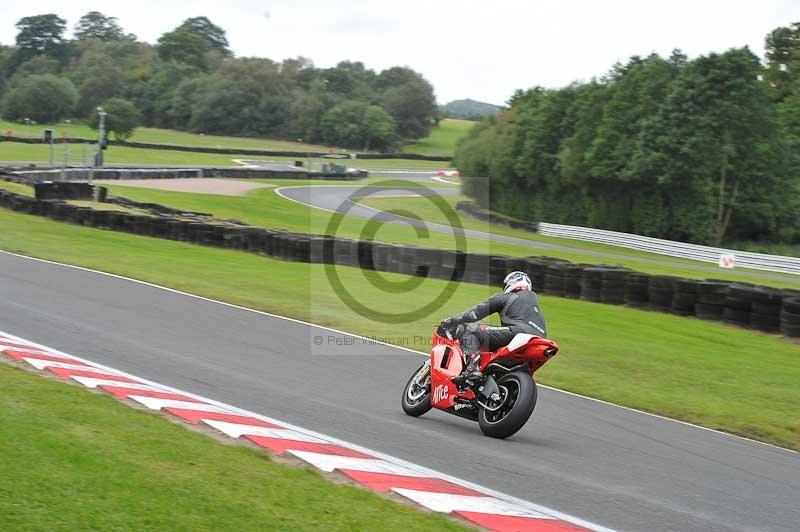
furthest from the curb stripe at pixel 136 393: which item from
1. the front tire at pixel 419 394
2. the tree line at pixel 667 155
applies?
the tree line at pixel 667 155

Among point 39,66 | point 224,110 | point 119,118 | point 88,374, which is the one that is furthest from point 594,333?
point 39,66

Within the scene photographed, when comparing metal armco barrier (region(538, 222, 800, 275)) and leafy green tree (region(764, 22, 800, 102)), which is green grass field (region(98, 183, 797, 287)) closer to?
metal armco barrier (region(538, 222, 800, 275))

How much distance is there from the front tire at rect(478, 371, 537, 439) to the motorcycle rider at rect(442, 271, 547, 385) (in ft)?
1.07

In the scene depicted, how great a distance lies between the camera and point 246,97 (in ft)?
390

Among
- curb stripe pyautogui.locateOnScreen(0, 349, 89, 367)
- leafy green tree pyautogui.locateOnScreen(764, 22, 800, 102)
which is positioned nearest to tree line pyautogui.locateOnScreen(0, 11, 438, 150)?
leafy green tree pyautogui.locateOnScreen(764, 22, 800, 102)

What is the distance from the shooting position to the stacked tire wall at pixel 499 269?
1574cm

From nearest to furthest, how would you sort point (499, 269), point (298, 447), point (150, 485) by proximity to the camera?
1. point (150, 485)
2. point (298, 447)
3. point (499, 269)

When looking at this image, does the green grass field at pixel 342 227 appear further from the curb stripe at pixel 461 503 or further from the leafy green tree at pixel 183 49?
the leafy green tree at pixel 183 49

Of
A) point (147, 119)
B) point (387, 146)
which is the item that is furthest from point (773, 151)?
point (147, 119)

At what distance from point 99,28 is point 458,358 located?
196976mm

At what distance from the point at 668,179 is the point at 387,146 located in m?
65.6

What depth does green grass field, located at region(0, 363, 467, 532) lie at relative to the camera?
4.56 metres

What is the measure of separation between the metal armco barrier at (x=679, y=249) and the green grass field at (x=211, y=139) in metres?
51.4

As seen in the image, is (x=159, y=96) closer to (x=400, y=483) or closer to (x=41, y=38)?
(x=41, y=38)
